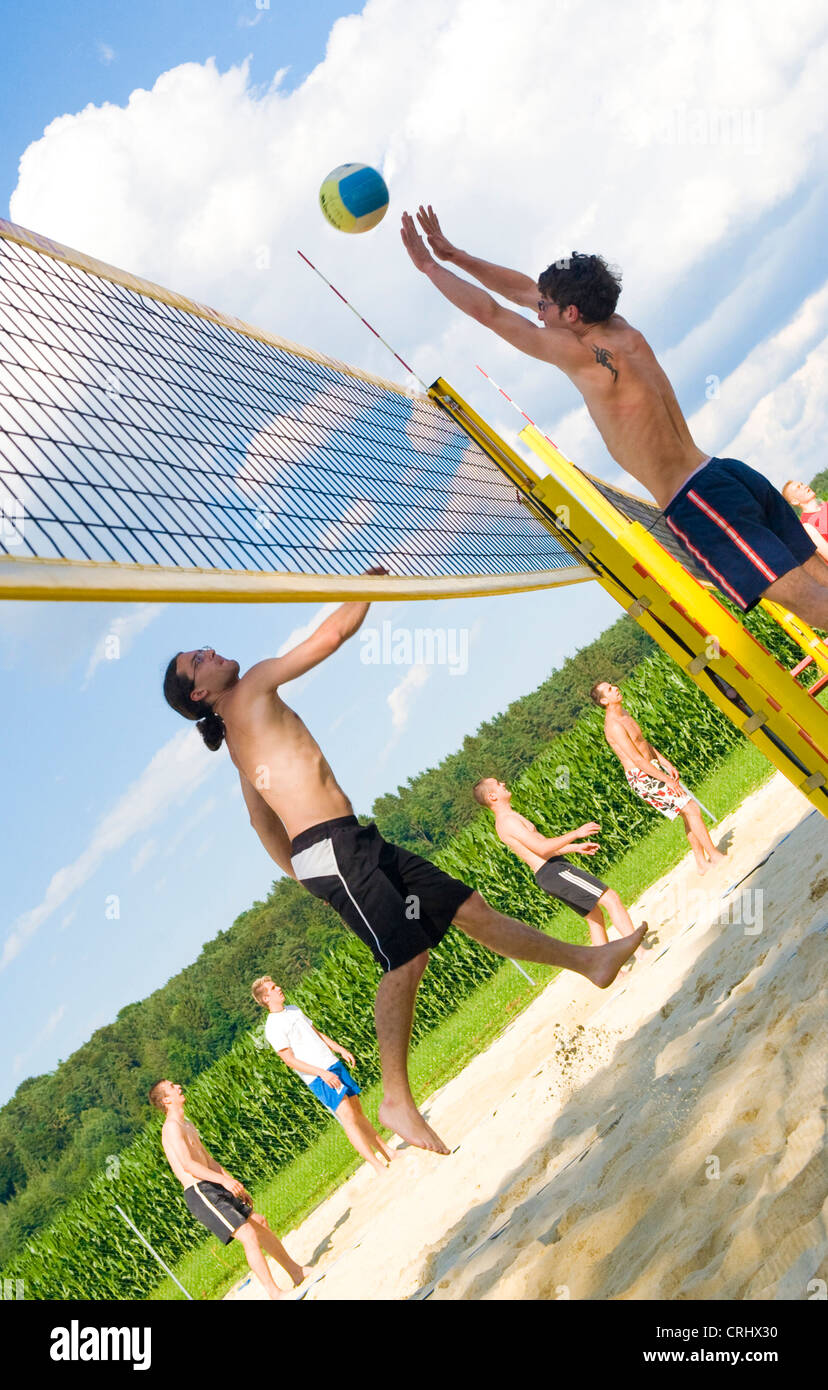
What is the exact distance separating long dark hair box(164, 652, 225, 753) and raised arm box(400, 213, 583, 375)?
1992 mm

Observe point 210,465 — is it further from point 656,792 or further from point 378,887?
point 656,792

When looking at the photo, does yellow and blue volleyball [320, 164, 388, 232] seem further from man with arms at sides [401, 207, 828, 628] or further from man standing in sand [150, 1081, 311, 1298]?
man standing in sand [150, 1081, 311, 1298]

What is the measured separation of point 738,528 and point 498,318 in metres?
1.33

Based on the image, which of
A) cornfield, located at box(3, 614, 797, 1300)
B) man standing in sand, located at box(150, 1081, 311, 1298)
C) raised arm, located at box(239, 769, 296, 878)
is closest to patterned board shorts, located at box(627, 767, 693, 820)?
man standing in sand, located at box(150, 1081, 311, 1298)

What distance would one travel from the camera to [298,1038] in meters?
8.99

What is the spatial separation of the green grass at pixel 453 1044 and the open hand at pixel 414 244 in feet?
31.4

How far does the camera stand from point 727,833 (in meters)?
12.5

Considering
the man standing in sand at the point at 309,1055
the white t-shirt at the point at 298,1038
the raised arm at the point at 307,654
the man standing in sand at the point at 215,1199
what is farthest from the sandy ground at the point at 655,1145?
the raised arm at the point at 307,654

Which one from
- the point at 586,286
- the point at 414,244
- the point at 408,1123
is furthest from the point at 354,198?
the point at 408,1123

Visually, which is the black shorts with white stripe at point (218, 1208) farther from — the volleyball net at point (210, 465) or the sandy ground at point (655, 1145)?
the volleyball net at point (210, 465)

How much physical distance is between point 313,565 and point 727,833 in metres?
9.53

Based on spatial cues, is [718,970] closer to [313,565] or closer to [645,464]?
[645,464]

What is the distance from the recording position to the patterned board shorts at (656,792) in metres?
10.6

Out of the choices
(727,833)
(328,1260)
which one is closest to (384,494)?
(328,1260)
